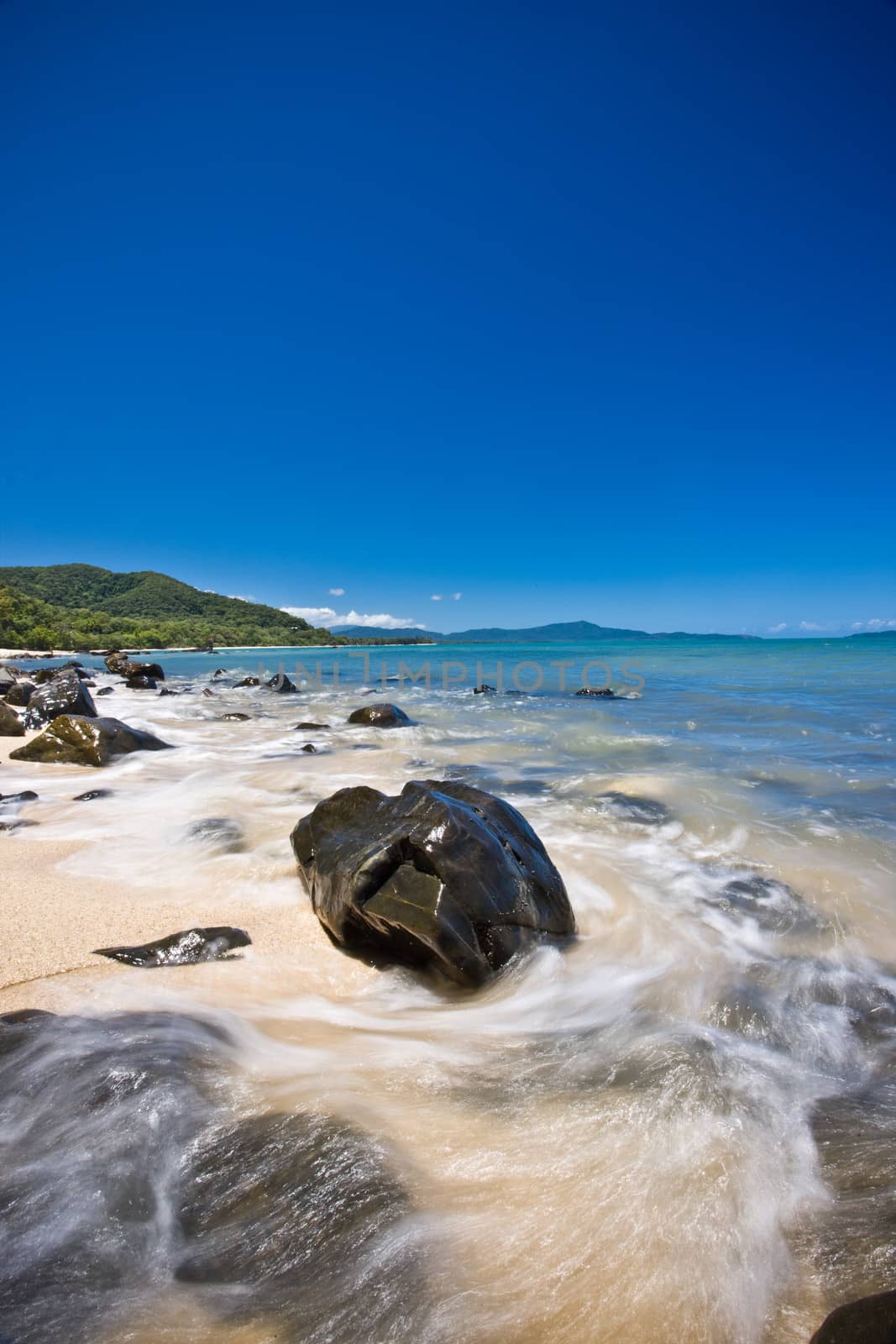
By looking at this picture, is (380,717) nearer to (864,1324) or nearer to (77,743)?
(77,743)

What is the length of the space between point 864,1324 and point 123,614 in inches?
5389

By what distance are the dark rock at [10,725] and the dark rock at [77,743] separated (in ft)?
9.06

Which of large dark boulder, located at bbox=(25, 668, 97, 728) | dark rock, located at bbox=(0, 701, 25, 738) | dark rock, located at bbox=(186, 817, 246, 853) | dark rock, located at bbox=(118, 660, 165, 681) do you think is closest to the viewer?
dark rock, located at bbox=(186, 817, 246, 853)

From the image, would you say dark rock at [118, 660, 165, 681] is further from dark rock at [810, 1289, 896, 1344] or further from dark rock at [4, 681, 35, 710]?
dark rock at [810, 1289, 896, 1344]

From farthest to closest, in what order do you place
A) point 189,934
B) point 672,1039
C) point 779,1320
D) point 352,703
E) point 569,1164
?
point 352,703 < point 189,934 < point 672,1039 < point 569,1164 < point 779,1320

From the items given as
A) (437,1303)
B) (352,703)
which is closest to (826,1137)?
(437,1303)

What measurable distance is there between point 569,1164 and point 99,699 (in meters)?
23.0

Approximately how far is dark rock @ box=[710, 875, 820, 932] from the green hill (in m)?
83.3

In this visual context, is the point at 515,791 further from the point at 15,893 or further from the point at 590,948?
the point at 15,893

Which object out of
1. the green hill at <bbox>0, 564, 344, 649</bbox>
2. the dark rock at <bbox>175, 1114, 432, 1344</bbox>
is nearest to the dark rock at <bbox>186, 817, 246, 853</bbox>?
the dark rock at <bbox>175, 1114, 432, 1344</bbox>

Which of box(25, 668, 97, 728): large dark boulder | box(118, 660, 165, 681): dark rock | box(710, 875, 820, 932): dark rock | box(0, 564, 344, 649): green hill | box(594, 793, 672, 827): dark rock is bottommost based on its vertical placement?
box(710, 875, 820, 932): dark rock

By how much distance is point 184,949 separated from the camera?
3518mm

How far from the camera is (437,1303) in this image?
1.61 meters

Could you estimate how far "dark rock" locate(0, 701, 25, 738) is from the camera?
11.6 metres
